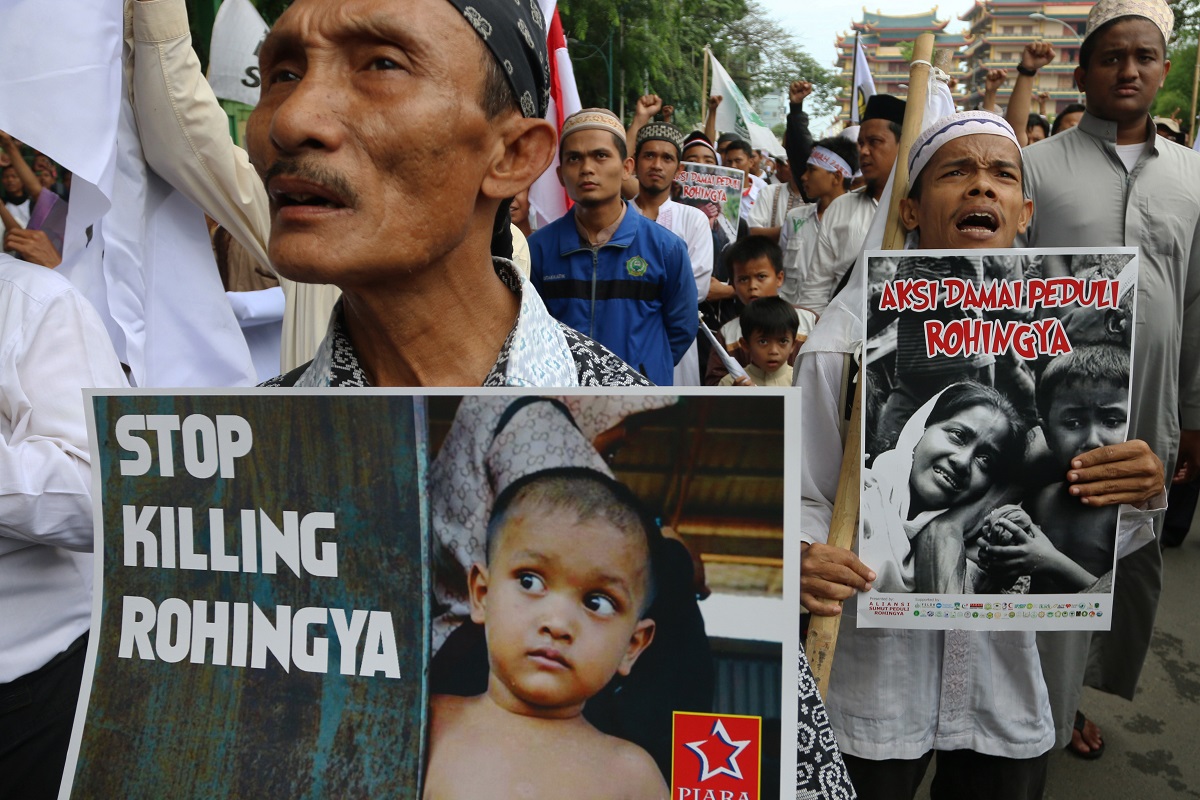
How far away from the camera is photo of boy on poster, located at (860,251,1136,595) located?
169 cm

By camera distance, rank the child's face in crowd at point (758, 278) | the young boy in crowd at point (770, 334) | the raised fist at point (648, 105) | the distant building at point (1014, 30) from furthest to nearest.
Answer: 1. the distant building at point (1014, 30)
2. the raised fist at point (648, 105)
3. the child's face in crowd at point (758, 278)
4. the young boy in crowd at point (770, 334)

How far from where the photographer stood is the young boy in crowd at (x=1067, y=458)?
170cm

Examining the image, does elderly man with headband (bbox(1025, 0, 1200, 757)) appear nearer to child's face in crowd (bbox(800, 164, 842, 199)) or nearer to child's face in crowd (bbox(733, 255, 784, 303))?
child's face in crowd (bbox(733, 255, 784, 303))

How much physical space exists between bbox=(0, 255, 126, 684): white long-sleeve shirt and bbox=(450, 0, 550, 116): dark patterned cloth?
1.04 meters

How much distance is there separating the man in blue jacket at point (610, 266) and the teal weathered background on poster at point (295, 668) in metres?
3.44

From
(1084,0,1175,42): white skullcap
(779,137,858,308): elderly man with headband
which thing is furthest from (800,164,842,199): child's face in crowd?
(1084,0,1175,42): white skullcap

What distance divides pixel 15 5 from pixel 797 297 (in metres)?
4.85

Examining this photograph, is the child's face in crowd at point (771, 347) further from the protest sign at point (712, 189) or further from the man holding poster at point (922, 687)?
the protest sign at point (712, 189)

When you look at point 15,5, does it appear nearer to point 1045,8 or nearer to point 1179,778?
point 1179,778

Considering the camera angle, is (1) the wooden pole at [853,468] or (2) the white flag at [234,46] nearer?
(1) the wooden pole at [853,468]

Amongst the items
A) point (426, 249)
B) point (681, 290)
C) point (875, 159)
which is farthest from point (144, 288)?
point (875, 159)

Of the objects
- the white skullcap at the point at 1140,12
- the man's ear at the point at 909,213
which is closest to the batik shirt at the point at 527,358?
the man's ear at the point at 909,213

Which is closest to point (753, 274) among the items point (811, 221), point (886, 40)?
point (811, 221)

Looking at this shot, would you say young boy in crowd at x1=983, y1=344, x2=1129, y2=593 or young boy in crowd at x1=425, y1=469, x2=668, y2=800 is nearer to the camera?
young boy in crowd at x1=425, y1=469, x2=668, y2=800
